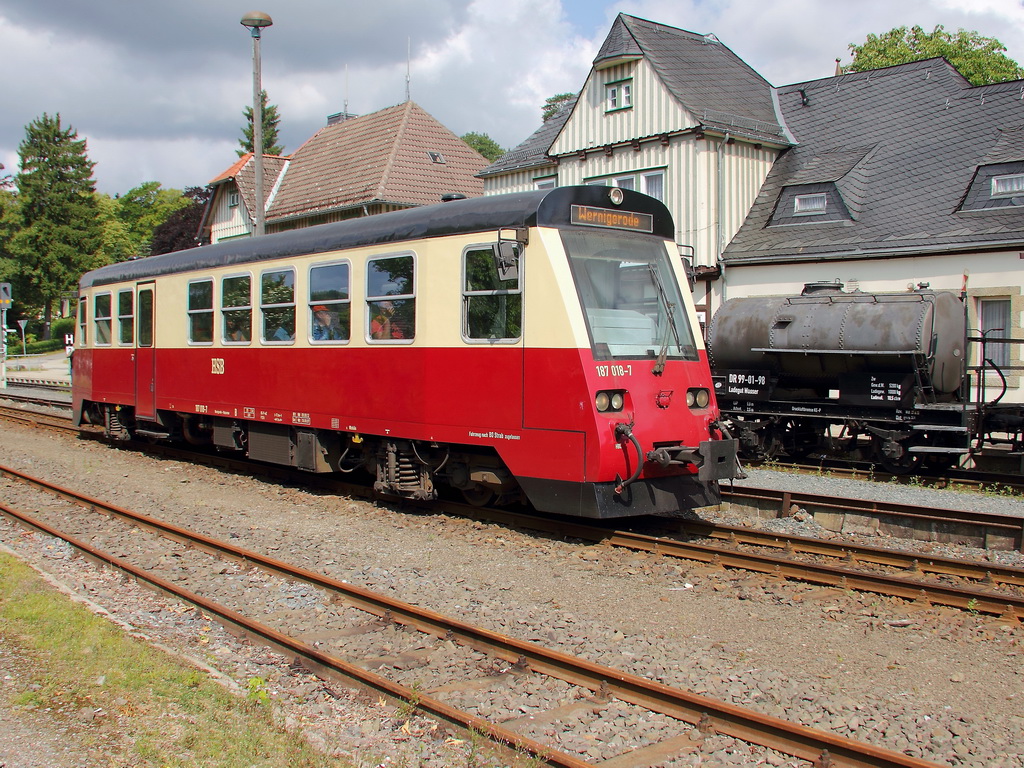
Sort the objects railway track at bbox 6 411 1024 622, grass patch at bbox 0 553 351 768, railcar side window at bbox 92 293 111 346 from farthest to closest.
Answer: railcar side window at bbox 92 293 111 346
railway track at bbox 6 411 1024 622
grass patch at bbox 0 553 351 768

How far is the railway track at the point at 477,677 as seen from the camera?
432cm

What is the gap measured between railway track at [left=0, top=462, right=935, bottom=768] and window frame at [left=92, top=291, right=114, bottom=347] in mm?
8766

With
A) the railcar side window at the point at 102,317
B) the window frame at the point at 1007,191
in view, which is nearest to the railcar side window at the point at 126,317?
the railcar side window at the point at 102,317

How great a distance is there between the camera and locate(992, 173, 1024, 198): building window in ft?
61.7

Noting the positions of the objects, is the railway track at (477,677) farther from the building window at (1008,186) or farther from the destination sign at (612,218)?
the building window at (1008,186)

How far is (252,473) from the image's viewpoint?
13.2 metres

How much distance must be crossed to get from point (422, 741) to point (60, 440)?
15281mm

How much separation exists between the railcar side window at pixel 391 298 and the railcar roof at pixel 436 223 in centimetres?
27

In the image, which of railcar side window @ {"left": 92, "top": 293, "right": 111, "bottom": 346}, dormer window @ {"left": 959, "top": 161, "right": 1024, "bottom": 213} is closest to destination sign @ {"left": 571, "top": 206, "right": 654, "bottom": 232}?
railcar side window @ {"left": 92, "top": 293, "right": 111, "bottom": 346}

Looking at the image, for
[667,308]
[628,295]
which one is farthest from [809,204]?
[628,295]

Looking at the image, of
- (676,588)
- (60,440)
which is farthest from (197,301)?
(676,588)

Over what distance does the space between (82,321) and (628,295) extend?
12.0m

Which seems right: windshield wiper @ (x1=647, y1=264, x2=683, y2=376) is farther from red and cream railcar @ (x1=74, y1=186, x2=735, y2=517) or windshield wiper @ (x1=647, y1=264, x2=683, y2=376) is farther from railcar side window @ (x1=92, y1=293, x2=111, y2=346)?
railcar side window @ (x1=92, y1=293, x2=111, y2=346)

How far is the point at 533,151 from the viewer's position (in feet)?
95.8
